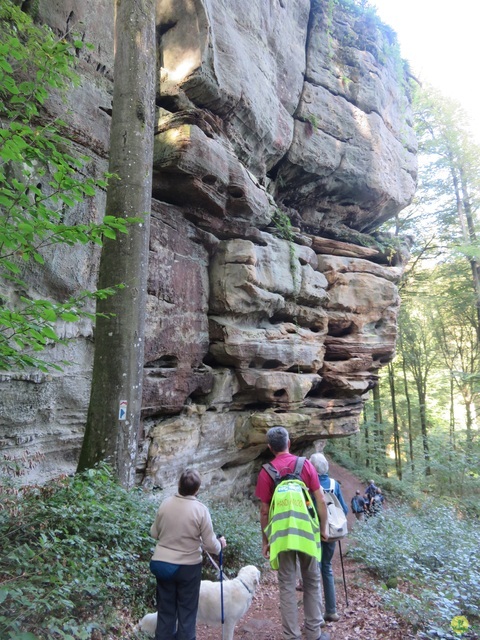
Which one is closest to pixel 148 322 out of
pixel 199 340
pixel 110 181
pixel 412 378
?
pixel 199 340

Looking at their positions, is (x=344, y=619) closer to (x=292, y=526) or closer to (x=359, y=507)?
(x=292, y=526)

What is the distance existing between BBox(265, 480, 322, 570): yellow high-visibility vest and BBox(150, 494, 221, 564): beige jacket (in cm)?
53

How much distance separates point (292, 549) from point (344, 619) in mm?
2251

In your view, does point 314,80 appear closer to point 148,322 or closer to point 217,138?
point 217,138

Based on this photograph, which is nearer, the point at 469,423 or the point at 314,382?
the point at 314,382

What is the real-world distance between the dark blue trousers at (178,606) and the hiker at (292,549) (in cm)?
72

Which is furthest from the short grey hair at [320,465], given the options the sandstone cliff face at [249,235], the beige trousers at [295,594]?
the sandstone cliff face at [249,235]

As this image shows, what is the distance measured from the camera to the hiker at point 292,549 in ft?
11.2

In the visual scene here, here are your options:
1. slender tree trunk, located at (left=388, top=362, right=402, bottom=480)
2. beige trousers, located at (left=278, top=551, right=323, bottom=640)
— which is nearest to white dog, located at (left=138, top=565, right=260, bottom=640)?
beige trousers, located at (left=278, top=551, right=323, bottom=640)

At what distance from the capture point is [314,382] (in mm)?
11070

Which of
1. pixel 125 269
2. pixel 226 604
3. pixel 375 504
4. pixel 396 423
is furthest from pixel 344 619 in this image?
pixel 396 423

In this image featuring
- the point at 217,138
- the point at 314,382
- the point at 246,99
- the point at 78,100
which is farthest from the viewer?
the point at 314,382

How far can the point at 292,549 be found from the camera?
3355 millimetres

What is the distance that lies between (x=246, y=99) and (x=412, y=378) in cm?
2140
